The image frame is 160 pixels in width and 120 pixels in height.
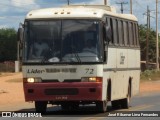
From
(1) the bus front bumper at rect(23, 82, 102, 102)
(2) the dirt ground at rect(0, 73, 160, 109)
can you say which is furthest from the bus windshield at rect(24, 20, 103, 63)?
(2) the dirt ground at rect(0, 73, 160, 109)

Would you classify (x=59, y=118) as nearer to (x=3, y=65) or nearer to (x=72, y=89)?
(x=72, y=89)

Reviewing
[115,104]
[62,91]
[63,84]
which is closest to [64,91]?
[62,91]

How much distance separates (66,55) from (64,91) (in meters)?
1.13

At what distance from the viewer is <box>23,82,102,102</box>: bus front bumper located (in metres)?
17.8

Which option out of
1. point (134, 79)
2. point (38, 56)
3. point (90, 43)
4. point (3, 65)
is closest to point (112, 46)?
point (90, 43)

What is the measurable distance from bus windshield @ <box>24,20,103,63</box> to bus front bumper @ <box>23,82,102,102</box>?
0.77 meters

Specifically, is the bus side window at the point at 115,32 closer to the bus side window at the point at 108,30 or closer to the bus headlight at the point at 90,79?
the bus side window at the point at 108,30

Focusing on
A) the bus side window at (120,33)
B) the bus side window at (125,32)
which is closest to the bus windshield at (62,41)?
the bus side window at (120,33)

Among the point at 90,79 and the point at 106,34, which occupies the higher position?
the point at 106,34

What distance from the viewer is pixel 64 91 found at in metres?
17.9

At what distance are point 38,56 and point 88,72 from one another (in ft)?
5.50

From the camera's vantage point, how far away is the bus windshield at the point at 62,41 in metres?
18.1

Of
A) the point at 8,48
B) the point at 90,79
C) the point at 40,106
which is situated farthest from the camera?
the point at 8,48

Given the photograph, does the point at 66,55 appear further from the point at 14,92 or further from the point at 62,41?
the point at 14,92
